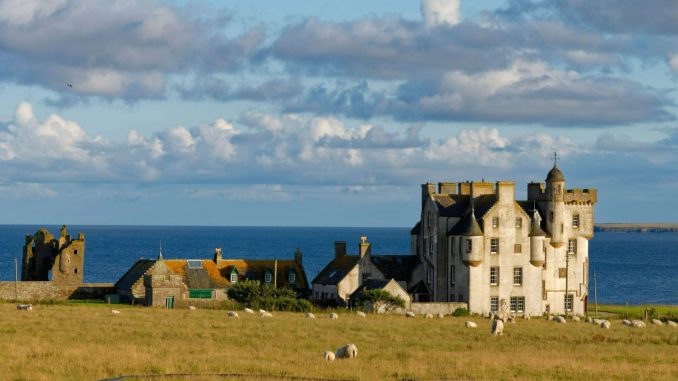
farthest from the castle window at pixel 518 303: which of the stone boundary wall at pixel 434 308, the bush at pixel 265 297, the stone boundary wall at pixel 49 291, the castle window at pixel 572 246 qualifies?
the stone boundary wall at pixel 49 291

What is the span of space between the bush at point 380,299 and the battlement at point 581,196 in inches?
704

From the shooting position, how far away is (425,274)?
82938mm

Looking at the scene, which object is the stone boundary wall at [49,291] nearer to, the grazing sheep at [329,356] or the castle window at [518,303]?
the castle window at [518,303]

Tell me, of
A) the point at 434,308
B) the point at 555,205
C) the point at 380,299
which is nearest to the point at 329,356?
the point at 380,299

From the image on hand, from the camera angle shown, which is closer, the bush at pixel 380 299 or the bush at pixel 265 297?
the bush at pixel 265 297

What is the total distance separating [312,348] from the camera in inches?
1761

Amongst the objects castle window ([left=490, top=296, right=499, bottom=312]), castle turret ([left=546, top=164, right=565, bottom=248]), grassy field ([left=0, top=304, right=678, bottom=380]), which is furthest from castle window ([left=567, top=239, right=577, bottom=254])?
grassy field ([left=0, top=304, right=678, bottom=380])

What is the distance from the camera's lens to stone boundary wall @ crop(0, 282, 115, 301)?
275 ft

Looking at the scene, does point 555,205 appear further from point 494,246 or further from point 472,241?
point 472,241

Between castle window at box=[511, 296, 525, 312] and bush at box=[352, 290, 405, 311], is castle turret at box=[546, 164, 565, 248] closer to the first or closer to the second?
castle window at box=[511, 296, 525, 312]

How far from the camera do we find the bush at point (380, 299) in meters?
74.6

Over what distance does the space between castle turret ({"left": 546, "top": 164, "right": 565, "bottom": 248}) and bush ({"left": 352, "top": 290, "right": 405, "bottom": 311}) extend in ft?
48.9

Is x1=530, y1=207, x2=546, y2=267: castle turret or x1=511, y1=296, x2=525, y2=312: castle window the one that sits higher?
x1=530, y1=207, x2=546, y2=267: castle turret

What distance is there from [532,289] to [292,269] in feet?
65.3
